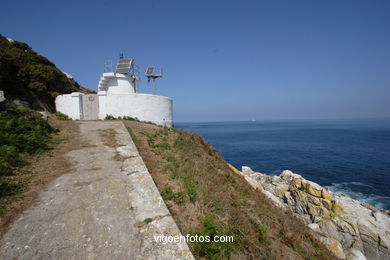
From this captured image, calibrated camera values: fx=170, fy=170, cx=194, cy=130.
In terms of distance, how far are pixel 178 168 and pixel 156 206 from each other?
8.30ft

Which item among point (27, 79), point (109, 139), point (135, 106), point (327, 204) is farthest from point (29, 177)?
point (327, 204)

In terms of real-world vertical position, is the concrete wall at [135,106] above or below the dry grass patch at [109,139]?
above

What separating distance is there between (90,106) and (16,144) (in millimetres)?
11973

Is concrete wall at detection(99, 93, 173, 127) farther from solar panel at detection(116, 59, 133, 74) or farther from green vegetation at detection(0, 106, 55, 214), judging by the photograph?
green vegetation at detection(0, 106, 55, 214)

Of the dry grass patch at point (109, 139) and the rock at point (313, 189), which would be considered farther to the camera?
the rock at point (313, 189)

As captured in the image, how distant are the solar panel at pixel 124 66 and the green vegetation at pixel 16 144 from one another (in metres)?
12.2

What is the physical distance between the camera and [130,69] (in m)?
20.6

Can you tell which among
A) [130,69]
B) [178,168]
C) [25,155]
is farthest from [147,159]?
[130,69]

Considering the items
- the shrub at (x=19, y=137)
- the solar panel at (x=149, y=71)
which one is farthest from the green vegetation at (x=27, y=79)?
the solar panel at (x=149, y=71)

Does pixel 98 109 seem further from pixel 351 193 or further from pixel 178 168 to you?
pixel 351 193

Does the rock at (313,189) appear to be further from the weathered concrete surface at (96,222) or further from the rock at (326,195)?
the weathered concrete surface at (96,222)

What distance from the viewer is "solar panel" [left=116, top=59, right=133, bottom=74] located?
20.0 m

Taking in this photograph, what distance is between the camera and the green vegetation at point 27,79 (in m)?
15.2

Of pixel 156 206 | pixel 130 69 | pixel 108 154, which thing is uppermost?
pixel 130 69
